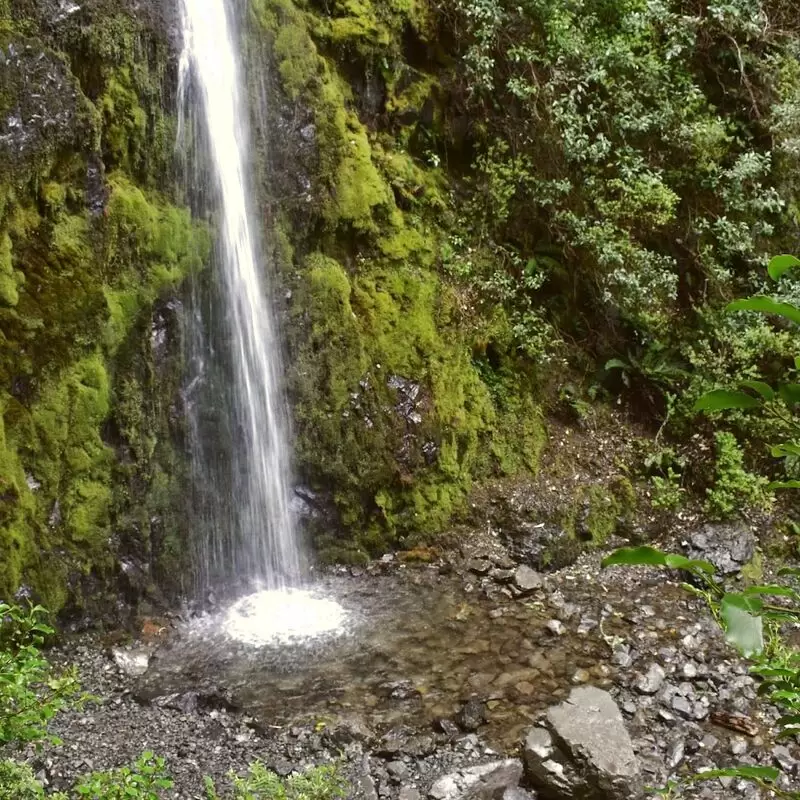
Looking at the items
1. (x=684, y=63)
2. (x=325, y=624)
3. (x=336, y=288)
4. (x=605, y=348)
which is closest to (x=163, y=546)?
(x=325, y=624)

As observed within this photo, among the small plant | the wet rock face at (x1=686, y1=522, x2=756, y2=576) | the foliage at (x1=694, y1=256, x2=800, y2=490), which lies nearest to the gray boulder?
the small plant

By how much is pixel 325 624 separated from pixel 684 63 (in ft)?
21.6

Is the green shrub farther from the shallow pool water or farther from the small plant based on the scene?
the small plant

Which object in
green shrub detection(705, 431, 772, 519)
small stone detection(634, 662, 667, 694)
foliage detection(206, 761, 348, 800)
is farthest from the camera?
green shrub detection(705, 431, 772, 519)

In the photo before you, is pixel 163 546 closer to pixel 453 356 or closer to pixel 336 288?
pixel 336 288

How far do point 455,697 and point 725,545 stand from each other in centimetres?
317

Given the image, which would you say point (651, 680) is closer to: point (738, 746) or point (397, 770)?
point (738, 746)

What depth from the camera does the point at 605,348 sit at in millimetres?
7703

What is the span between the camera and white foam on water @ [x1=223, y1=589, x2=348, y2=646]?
5441mm

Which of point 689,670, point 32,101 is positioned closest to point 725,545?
point 689,670

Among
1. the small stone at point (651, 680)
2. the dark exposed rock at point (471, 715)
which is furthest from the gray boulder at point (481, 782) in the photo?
the small stone at point (651, 680)

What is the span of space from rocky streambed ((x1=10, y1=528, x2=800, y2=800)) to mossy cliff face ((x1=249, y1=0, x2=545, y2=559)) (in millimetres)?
1011

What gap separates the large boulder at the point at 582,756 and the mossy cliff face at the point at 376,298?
279 centimetres

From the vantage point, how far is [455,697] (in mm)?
4762
